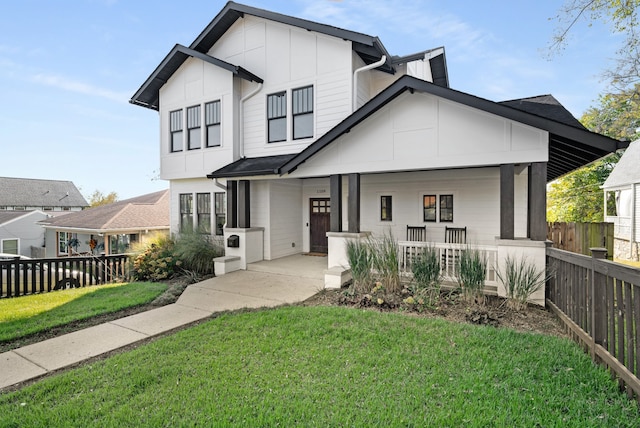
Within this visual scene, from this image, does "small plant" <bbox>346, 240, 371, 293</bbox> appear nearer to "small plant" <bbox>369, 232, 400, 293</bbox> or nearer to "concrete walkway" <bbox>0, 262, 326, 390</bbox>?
"small plant" <bbox>369, 232, 400, 293</bbox>

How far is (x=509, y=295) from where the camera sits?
5762 millimetres

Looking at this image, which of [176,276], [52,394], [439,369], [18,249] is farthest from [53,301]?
[18,249]

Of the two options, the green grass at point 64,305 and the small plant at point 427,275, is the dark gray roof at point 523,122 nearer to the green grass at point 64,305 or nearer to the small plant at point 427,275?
the small plant at point 427,275

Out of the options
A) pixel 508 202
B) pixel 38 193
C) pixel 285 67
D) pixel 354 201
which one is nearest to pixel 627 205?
pixel 508 202

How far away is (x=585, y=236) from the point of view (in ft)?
33.5

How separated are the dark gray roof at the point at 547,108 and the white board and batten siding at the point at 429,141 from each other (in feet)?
4.30

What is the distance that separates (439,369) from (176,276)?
8267 millimetres

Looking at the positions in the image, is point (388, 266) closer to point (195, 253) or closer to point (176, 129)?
point (195, 253)

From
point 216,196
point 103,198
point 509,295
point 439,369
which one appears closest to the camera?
point 439,369

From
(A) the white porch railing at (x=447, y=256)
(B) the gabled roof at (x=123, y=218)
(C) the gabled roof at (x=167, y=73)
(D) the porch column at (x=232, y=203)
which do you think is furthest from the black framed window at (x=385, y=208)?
(B) the gabled roof at (x=123, y=218)

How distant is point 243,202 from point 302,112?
11.7ft

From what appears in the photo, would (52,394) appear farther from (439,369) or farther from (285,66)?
(285,66)

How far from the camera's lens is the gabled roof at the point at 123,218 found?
1809 centimetres

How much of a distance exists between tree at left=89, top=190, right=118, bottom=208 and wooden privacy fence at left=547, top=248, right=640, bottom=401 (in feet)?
185
